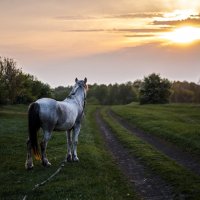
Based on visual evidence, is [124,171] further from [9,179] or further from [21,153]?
[21,153]

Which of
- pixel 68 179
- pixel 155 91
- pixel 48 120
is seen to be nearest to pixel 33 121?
pixel 48 120

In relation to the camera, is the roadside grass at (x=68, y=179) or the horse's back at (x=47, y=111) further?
the horse's back at (x=47, y=111)

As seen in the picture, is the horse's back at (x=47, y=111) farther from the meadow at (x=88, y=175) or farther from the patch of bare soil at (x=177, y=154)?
the patch of bare soil at (x=177, y=154)

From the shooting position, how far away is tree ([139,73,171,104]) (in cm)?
11988

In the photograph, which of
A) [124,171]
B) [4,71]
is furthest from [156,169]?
[4,71]

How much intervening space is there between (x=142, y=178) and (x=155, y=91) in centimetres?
10516

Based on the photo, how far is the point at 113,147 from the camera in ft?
85.0

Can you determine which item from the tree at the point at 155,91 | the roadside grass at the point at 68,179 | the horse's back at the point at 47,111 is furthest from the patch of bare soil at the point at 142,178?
the tree at the point at 155,91

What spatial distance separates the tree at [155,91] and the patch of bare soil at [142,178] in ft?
320

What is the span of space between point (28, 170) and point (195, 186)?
723 cm

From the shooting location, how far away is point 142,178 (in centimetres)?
1593

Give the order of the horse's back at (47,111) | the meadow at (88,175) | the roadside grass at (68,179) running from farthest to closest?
the horse's back at (47,111), the meadow at (88,175), the roadside grass at (68,179)

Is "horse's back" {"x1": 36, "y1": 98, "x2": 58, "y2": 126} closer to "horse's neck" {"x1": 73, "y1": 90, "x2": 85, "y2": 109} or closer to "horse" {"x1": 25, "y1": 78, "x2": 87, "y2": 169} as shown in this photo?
"horse" {"x1": 25, "y1": 78, "x2": 87, "y2": 169}

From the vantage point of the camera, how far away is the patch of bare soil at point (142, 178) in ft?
43.7
